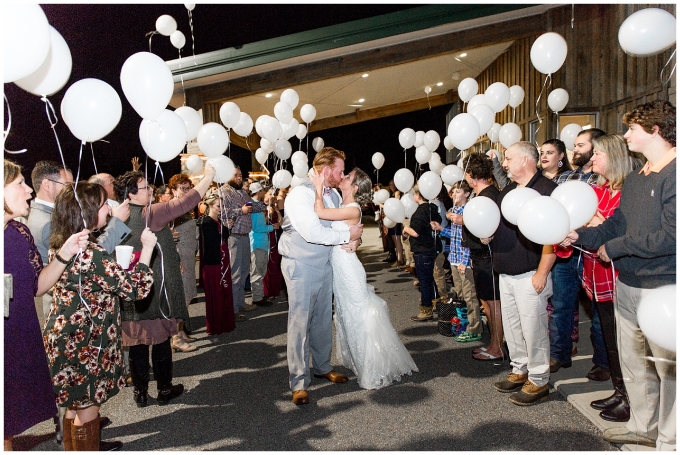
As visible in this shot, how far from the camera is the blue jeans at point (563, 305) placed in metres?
3.70

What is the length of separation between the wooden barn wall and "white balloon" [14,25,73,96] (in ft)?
22.7

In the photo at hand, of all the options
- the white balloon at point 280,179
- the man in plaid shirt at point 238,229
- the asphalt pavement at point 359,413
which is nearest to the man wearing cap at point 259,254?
the man in plaid shirt at point 238,229

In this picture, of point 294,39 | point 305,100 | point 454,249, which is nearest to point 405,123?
point 305,100

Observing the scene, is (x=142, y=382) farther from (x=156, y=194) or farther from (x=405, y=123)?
(x=405, y=123)

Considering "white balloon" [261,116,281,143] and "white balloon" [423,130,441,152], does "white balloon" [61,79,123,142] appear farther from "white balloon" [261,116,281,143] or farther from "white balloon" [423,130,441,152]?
"white balloon" [423,130,441,152]

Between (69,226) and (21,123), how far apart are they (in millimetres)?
9325

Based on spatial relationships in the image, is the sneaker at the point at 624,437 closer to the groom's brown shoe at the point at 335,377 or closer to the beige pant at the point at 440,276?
the groom's brown shoe at the point at 335,377

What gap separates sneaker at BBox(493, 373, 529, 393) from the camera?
3.37 metres

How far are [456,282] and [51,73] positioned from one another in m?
4.21

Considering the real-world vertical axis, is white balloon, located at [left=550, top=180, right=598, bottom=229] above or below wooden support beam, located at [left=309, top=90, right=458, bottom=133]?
below

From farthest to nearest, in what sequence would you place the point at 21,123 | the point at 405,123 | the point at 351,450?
the point at 405,123 → the point at 21,123 → the point at 351,450

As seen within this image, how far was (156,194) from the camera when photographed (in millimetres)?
5031

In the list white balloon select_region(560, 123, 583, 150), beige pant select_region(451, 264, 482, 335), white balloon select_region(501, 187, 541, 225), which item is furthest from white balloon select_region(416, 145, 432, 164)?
white balloon select_region(501, 187, 541, 225)

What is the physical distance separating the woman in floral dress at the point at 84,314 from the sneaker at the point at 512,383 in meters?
2.61
